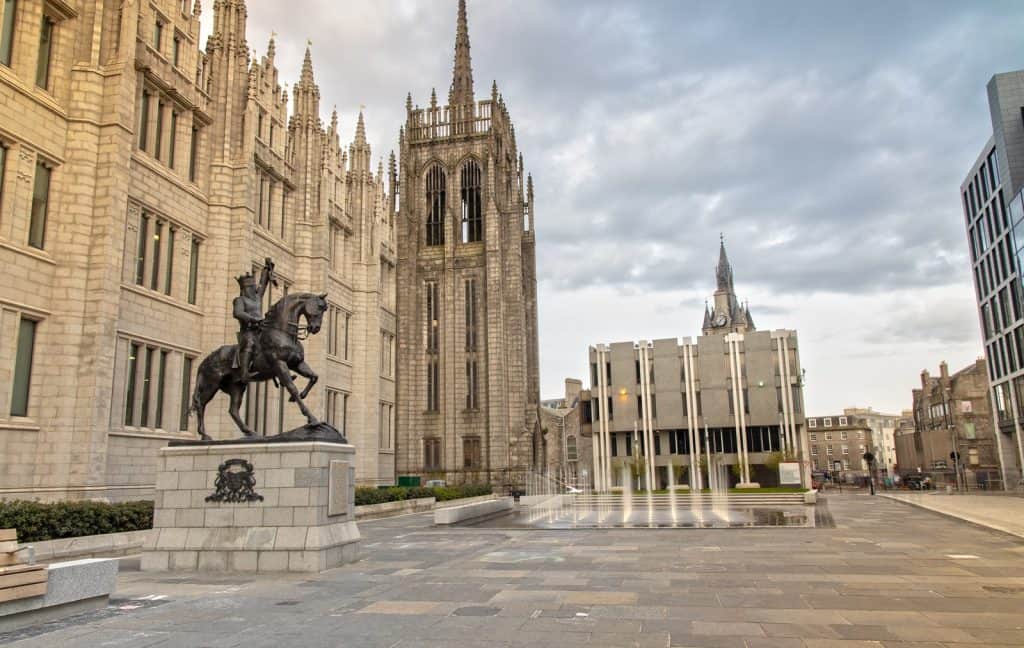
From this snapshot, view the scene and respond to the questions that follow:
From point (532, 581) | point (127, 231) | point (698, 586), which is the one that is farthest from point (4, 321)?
point (698, 586)

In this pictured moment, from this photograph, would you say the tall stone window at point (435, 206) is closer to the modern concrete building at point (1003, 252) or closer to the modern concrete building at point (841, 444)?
the modern concrete building at point (1003, 252)

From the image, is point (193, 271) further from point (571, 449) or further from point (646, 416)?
point (571, 449)

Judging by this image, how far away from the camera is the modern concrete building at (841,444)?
134 meters

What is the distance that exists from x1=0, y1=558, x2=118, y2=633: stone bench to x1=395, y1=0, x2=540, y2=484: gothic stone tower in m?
56.6

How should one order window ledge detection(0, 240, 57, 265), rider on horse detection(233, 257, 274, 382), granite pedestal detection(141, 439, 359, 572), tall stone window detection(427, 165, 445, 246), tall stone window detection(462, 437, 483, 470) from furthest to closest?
tall stone window detection(427, 165, 445, 246) < tall stone window detection(462, 437, 483, 470) < window ledge detection(0, 240, 57, 265) < rider on horse detection(233, 257, 274, 382) < granite pedestal detection(141, 439, 359, 572)

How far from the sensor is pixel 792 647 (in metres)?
7.50

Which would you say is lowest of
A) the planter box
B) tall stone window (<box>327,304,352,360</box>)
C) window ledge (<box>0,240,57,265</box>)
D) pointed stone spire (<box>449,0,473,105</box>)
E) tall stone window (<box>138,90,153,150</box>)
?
the planter box

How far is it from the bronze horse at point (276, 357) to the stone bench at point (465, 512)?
40.2 ft

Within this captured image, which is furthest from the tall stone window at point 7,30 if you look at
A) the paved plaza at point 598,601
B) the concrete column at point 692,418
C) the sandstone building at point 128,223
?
the concrete column at point 692,418

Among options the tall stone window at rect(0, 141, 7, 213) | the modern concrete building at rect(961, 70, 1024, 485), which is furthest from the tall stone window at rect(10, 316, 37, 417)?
the modern concrete building at rect(961, 70, 1024, 485)

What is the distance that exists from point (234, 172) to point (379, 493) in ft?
56.2

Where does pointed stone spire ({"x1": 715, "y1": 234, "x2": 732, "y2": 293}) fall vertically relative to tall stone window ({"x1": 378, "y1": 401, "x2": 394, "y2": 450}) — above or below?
above

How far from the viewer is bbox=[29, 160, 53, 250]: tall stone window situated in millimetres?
22328

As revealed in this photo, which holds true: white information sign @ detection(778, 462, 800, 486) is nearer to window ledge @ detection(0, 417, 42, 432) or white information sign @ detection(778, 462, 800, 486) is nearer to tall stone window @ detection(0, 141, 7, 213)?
window ledge @ detection(0, 417, 42, 432)
